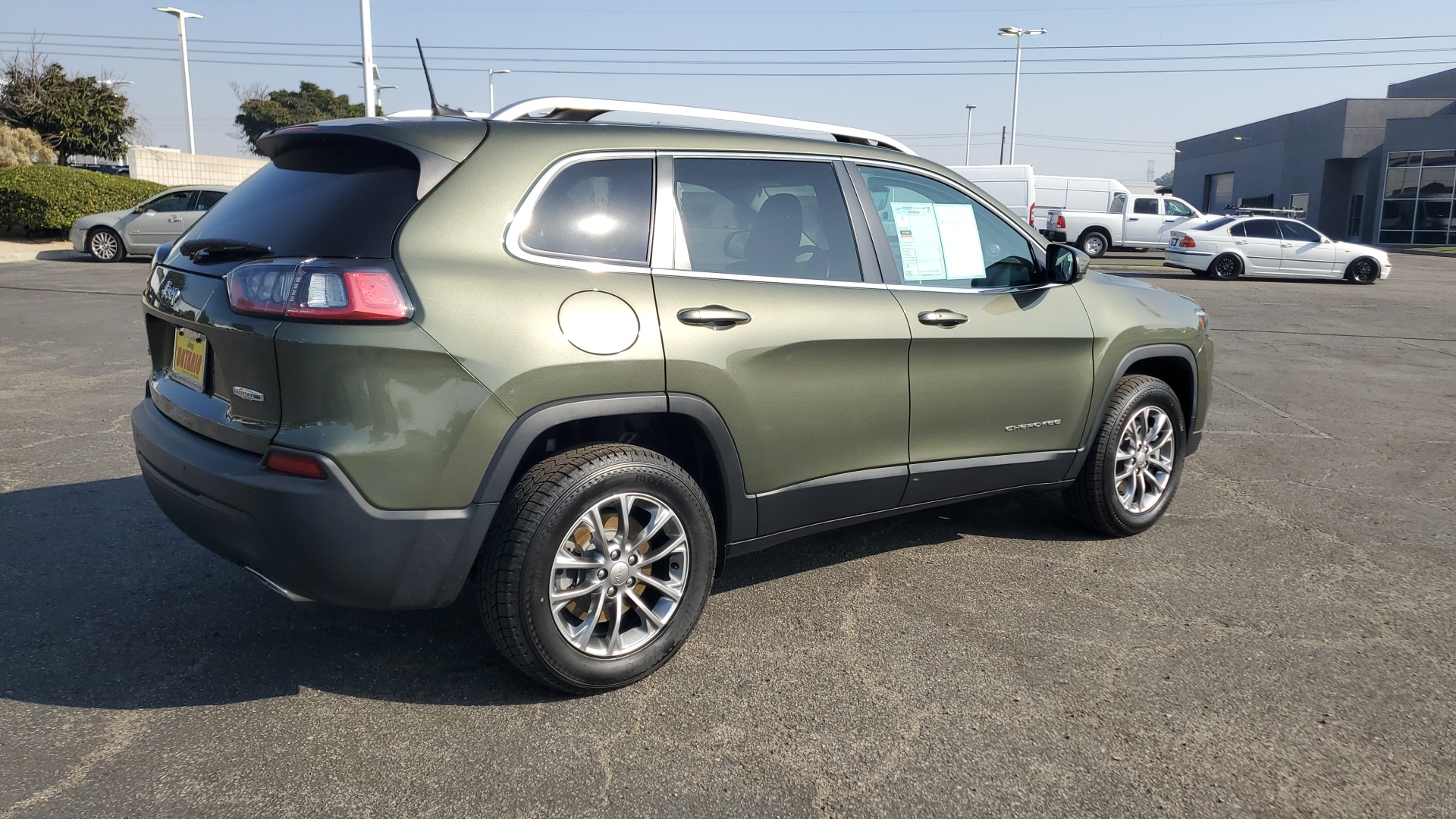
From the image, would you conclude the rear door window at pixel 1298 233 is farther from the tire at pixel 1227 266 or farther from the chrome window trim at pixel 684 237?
the chrome window trim at pixel 684 237

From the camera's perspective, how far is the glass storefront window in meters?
41.4

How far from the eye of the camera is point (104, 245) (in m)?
20.1

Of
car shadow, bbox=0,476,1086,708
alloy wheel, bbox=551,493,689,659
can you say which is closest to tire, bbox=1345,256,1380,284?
car shadow, bbox=0,476,1086,708

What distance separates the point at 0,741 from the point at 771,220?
9.22 ft

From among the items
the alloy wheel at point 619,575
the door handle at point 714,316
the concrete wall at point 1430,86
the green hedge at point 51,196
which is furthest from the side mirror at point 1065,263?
the concrete wall at point 1430,86

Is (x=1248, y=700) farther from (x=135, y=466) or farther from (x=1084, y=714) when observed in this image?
(x=135, y=466)

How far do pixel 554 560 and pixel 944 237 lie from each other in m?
2.15

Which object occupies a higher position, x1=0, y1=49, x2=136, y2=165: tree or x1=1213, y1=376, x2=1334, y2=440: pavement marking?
x1=0, y1=49, x2=136, y2=165: tree

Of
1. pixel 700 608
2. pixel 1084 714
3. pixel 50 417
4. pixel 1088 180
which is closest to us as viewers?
pixel 1084 714

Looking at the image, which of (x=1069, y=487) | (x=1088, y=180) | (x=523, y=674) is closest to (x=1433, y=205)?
(x=1088, y=180)

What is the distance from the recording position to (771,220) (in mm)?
3742

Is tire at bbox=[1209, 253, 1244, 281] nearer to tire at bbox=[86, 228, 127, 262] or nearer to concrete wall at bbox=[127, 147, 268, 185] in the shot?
tire at bbox=[86, 228, 127, 262]

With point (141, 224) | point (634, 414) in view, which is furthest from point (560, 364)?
point (141, 224)

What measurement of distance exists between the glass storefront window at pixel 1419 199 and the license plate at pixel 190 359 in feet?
161
